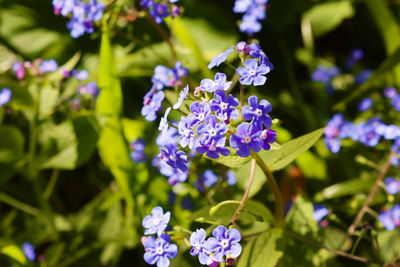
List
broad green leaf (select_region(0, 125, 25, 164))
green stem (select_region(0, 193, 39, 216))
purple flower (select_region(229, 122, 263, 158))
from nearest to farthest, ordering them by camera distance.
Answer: purple flower (select_region(229, 122, 263, 158))
broad green leaf (select_region(0, 125, 25, 164))
green stem (select_region(0, 193, 39, 216))

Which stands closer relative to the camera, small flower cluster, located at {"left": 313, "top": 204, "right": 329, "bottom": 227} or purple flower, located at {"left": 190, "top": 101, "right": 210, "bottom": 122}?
purple flower, located at {"left": 190, "top": 101, "right": 210, "bottom": 122}

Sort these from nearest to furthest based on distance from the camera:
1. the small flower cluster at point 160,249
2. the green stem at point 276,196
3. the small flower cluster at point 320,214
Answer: the small flower cluster at point 160,249 < the green stem at point 276,196 < the small flower cluster at point 320,214

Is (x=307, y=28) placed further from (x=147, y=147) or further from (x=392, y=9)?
(x=147, y=147)

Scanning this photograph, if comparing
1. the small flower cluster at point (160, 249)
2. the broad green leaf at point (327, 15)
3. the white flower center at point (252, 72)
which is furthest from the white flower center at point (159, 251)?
the broad green leaf at point (327, 15)

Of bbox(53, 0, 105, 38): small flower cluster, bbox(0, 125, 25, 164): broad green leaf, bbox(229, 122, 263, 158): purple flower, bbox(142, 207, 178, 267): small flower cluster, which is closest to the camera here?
bbox(229, 122, 263, 158): purple flower

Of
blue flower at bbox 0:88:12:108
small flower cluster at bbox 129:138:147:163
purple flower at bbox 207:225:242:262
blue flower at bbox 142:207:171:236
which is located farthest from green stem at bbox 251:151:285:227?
blue flower at bbox 0:88:12:108

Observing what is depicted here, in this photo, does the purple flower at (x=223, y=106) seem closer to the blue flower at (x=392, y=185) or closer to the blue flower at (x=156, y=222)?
the blue flower at (x=156, y=222)

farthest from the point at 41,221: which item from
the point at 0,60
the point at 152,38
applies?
the point at 152,38

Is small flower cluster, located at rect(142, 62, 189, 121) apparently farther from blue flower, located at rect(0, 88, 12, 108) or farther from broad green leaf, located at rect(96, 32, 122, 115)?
blue flower, located at rect(0, 88, 12, 108)
